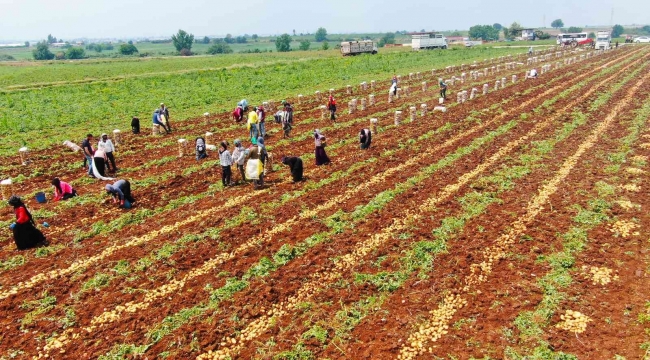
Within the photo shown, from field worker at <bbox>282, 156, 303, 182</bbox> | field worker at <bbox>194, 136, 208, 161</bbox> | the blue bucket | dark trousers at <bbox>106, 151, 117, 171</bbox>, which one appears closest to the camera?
the blue bucket

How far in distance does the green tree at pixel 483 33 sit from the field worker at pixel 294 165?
542ft

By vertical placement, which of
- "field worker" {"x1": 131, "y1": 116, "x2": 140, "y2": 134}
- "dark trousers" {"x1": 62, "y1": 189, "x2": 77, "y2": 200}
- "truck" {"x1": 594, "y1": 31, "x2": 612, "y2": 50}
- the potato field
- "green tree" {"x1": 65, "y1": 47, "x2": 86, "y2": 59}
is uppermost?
"green tree" {"x1": 65, "y1": 47, "x2": 86, "y2": 59}

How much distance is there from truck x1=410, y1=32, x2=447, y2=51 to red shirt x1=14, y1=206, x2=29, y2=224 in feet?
251

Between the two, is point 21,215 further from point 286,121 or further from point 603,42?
point 603,42

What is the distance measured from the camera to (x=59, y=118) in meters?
28.9

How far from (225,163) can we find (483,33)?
571 feet

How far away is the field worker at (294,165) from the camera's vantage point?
15.3m

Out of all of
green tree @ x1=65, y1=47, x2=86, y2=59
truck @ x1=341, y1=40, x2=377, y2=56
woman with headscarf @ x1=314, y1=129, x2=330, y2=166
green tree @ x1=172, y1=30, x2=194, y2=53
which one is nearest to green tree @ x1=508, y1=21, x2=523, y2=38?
truck @ x1=341, y1=40, x2=377, y2=56

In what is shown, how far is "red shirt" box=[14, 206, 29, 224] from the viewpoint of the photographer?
36.8 feet

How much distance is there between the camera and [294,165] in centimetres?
1534

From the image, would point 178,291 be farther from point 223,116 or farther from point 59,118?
point 59,118

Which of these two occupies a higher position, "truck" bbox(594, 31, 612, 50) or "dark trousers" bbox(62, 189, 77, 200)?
"truck" bbox(594, 31, 612, 50)

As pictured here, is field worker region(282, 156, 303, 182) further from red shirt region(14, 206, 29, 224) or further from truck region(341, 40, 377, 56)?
truck region(341, 40, 377, 56)

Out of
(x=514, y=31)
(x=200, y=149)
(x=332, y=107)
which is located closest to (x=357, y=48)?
(x=332, y=107)
